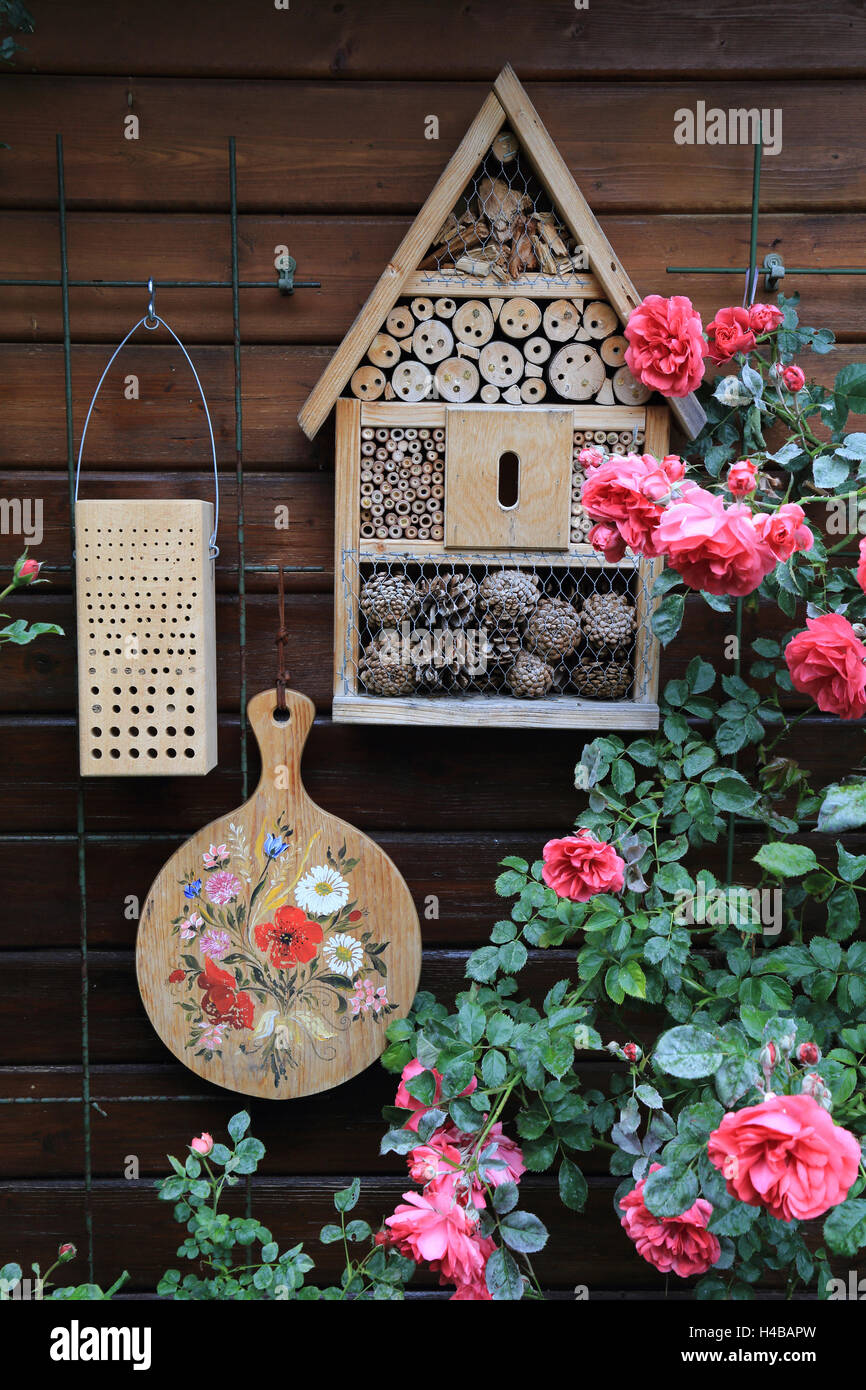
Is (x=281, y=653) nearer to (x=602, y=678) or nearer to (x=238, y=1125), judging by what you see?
(x=602, y=678)

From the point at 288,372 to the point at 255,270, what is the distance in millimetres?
188

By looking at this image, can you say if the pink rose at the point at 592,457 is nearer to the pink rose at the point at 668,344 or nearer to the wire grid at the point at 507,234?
the pink rose at the point at 668,344

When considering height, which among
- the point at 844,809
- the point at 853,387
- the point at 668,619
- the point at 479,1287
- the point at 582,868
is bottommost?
the point at 479,1287

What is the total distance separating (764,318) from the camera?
148cm

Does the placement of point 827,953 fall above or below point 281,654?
below

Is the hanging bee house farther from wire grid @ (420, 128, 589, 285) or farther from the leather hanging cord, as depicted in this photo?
wire grid @ (420, 128, 589, 285)

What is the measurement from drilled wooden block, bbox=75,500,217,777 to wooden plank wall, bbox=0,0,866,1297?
0.20m

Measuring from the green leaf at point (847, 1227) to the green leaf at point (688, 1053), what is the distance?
0.19 meters

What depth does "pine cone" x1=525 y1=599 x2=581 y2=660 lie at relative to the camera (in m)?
1.52

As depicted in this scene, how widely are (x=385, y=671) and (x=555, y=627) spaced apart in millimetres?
289

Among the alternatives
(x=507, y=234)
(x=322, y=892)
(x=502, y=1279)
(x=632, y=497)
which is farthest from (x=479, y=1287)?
(x=507, y=234)
